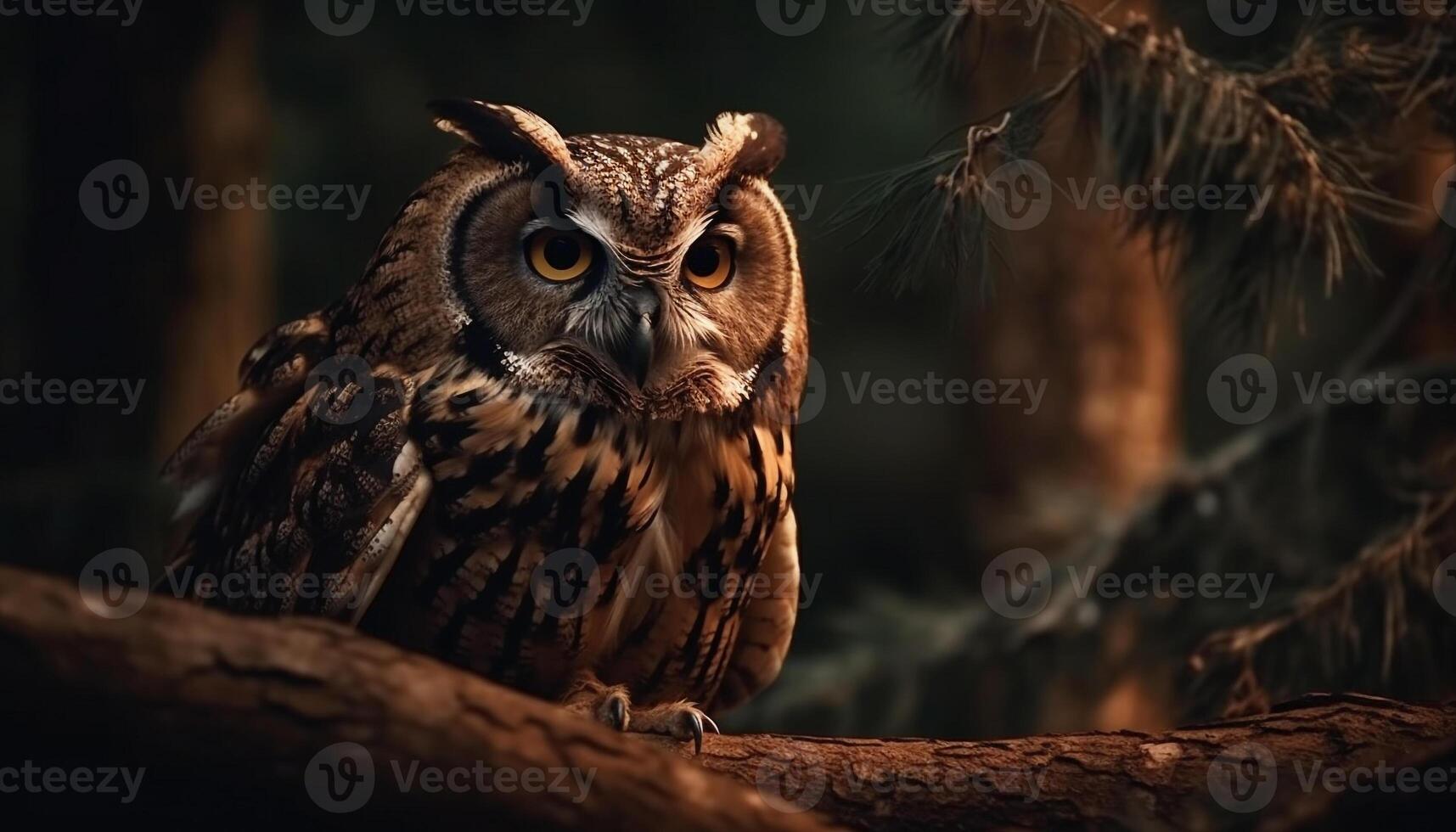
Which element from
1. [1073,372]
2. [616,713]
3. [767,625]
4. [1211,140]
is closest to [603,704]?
[616,713]

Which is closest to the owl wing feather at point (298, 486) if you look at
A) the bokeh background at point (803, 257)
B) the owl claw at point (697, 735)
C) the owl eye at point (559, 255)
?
the owl eye at point (559, 255)

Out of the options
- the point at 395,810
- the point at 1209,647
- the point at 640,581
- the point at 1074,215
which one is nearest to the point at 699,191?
the point at 640,581

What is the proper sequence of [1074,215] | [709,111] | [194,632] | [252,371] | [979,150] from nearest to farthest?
1. [194,632]
2. [979,150]
3. [252,371]
4. [1074,215]
5. [709,111]

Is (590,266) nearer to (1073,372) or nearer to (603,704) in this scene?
(603,704)

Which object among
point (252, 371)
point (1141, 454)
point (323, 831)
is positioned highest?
point (1141, 454)

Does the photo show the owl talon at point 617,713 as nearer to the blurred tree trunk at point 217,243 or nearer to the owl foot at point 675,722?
the owl foot at point 675,722

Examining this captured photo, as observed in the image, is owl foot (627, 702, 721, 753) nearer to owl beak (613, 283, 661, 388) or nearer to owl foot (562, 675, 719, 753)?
owl foot (562, 675, 719, 753)

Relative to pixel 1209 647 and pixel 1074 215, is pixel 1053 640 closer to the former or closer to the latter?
pixel 1209 647
